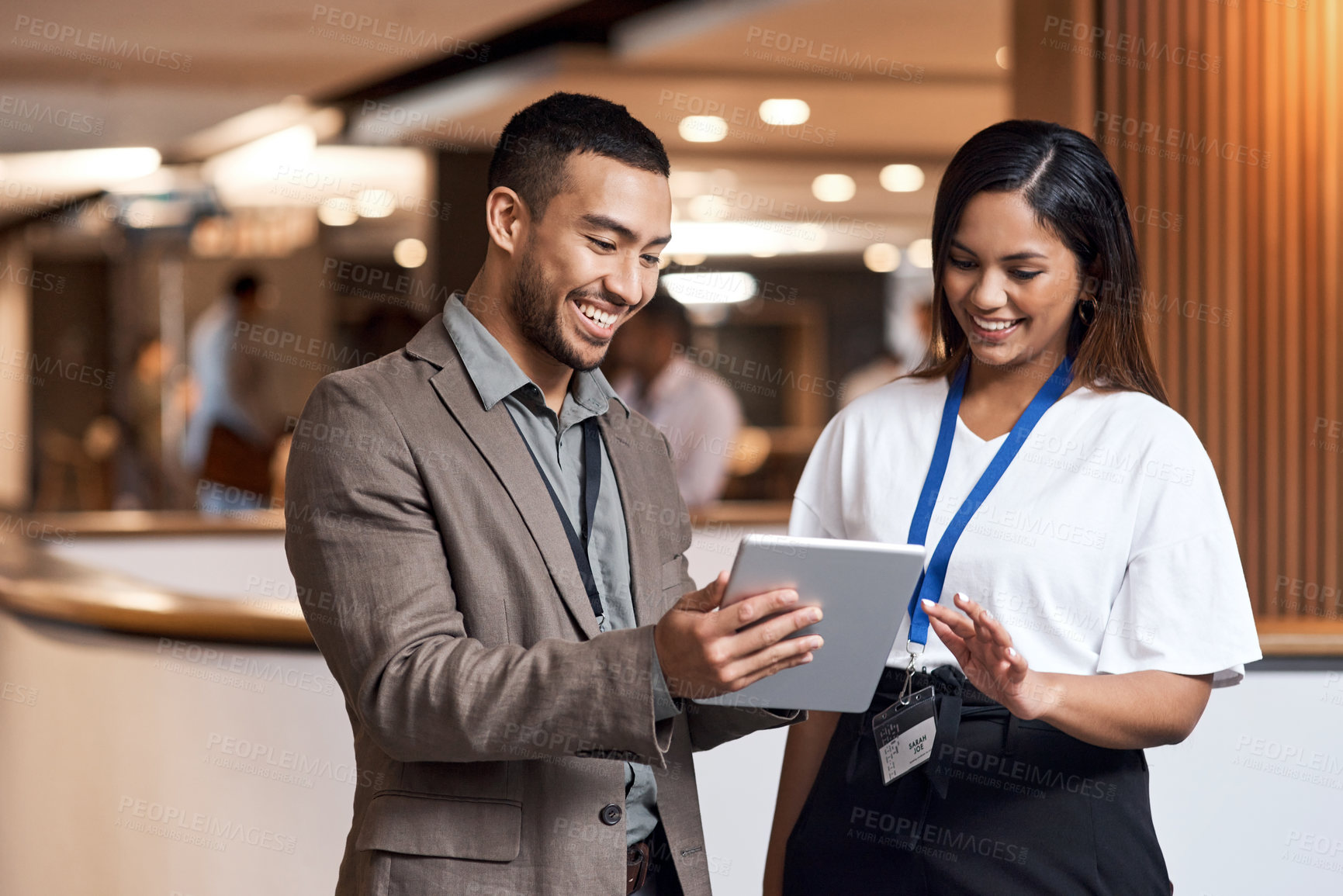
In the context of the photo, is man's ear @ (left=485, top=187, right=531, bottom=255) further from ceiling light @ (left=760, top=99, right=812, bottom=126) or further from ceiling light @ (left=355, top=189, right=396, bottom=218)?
ceiling light @ (left=355, top=189, right=396, bottom=218)

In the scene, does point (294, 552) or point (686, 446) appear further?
point (686, 446)

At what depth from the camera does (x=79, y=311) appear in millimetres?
13383

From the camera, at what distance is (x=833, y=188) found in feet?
33.8

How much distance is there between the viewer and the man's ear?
1452 millimetres

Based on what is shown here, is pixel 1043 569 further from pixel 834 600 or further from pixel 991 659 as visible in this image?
pixel 834 600

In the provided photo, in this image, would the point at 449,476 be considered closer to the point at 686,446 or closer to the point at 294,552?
the point at 294,552

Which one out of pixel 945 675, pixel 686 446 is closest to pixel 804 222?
pixel 686 446

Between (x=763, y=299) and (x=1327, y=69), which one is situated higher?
(x=1327, y=69)

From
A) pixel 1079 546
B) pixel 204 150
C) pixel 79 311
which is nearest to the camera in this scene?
pixel 1079 546

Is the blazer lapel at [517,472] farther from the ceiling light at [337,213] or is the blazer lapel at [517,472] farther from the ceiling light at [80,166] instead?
the ceiling light at [337,213]

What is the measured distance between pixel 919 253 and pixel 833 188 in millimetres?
2626

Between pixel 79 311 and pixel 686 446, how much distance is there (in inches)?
402

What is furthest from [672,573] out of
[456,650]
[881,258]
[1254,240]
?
[881,258]

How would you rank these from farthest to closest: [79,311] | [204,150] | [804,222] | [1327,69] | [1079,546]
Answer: [79,311], [804,222], [204,150], [1327,69], [1079,546]
